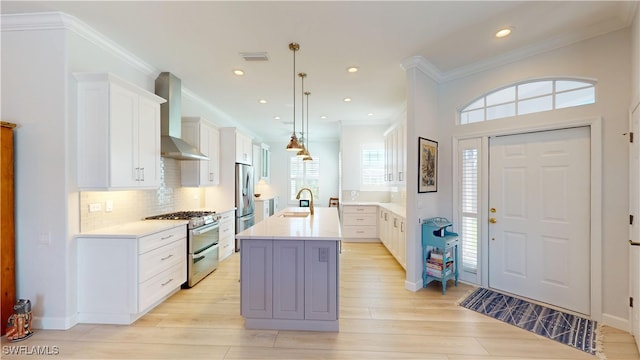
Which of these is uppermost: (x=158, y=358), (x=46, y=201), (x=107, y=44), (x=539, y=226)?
(x=107, y=44)

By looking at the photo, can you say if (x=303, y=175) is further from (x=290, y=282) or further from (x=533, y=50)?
(x=533, y=50)

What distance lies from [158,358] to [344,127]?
5.57 metres

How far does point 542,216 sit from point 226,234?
4.74 meters

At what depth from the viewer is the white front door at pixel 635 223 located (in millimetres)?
2164

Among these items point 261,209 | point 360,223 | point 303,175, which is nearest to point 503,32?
point 360,223

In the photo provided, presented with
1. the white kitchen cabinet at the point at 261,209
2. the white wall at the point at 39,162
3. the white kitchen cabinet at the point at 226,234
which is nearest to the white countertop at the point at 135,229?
the white wall at the point at 39,162

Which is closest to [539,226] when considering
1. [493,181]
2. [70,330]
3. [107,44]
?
[493,181]

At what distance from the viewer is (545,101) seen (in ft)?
9.69

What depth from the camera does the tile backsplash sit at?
8.98 ft

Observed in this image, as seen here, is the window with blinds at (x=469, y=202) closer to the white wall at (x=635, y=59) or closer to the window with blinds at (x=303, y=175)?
the white wall at (x=635, y=59)

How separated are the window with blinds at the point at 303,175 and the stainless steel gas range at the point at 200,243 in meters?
4.76

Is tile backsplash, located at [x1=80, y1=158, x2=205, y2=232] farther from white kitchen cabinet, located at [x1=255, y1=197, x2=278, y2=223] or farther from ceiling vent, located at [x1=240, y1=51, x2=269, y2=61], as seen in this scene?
ceiling vent, located at [x1=240, y1=51, x2=269, y2=61]

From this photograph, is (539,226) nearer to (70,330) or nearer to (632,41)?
(632,41)

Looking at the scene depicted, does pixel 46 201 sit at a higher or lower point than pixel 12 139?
lower
